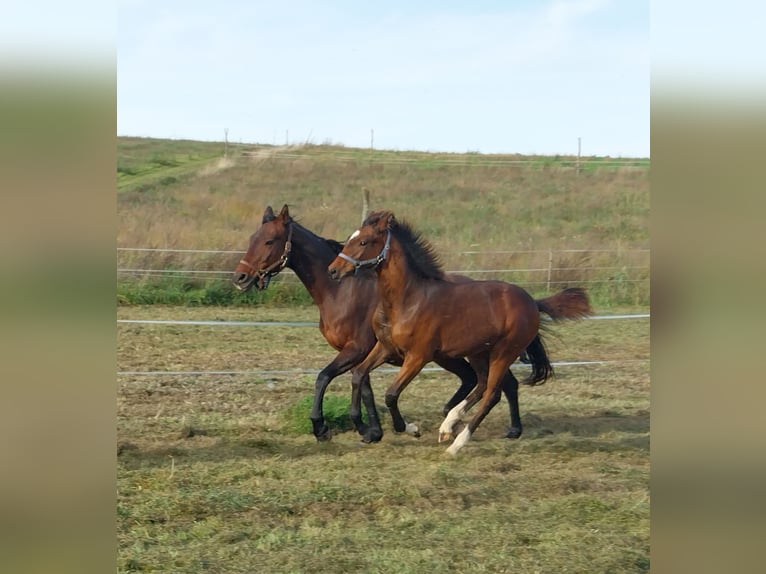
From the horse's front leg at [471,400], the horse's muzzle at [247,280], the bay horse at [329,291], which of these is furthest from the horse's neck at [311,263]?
the horse's front leg at [471,400]

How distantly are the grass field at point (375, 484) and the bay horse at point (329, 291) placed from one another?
35cm

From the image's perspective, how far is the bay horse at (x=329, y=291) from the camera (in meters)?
6.35

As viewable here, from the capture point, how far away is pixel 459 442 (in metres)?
5.96

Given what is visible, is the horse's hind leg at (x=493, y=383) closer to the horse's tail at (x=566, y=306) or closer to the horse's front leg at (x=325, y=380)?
the horse's tail at (x=566, y=306)

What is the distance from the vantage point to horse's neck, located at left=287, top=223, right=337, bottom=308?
662 centimetres

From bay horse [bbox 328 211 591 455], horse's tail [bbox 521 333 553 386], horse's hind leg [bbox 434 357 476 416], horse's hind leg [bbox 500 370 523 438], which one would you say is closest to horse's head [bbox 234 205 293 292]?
bay horse [bbox 328 211 591 455]

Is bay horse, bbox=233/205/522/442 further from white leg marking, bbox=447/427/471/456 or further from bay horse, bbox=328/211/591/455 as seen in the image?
white leg marking, bbox=447/427/471/456
